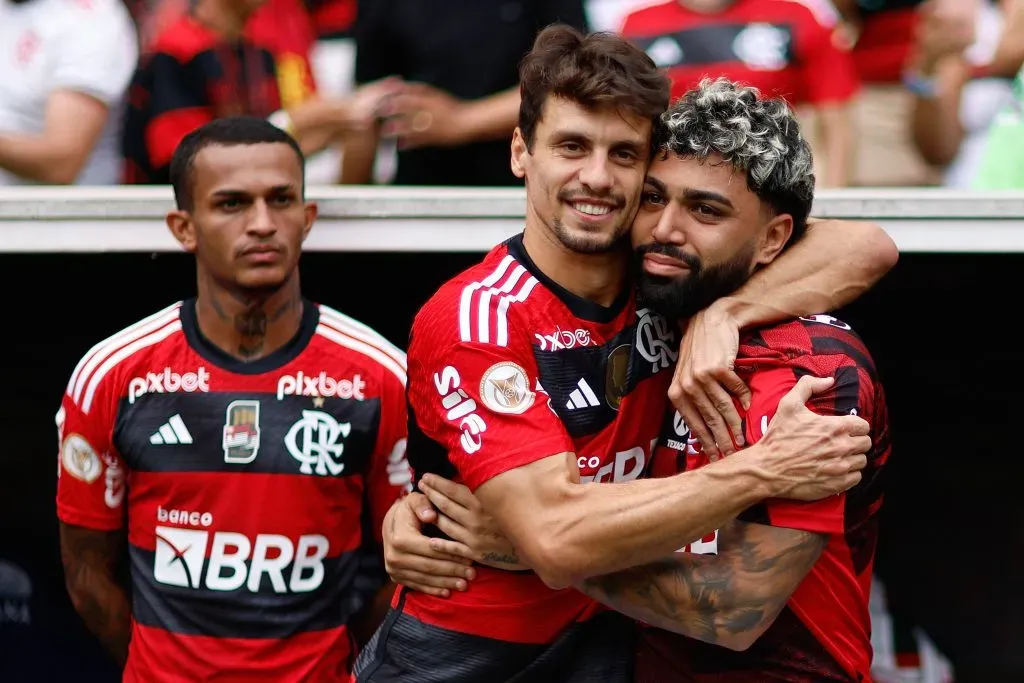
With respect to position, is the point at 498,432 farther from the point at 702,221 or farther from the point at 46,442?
the point at 46,442

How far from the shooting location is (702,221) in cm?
282

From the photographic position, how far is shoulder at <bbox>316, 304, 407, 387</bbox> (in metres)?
3.42

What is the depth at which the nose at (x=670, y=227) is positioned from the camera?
278cm

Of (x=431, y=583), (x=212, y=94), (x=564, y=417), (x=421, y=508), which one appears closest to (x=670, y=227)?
(x=564, y=417)

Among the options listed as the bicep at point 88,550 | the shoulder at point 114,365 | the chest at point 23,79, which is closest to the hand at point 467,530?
the shoulder at point 114,365

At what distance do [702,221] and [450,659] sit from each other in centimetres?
112

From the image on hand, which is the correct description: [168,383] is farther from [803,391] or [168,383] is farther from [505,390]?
[803,391]

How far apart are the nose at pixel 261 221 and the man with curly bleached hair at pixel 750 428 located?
1.01 meters

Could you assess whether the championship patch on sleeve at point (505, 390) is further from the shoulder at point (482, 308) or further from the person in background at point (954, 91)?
the person in background at point (954, 91)

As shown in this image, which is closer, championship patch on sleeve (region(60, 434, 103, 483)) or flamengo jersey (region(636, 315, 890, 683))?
flamengo jersey (region(636, 315, 890, 683))

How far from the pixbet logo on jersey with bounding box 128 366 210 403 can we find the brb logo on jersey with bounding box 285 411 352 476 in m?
0.27

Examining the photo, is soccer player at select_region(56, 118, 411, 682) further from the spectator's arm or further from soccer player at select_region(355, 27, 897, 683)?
the spectator's arm

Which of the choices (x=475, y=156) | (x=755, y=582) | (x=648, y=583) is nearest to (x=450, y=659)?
(x=648, y=583)

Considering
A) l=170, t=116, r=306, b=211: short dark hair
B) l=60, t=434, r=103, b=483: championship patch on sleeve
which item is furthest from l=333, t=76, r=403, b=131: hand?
l=60, t=434, r=103, b=483: championship patch on sleeve
